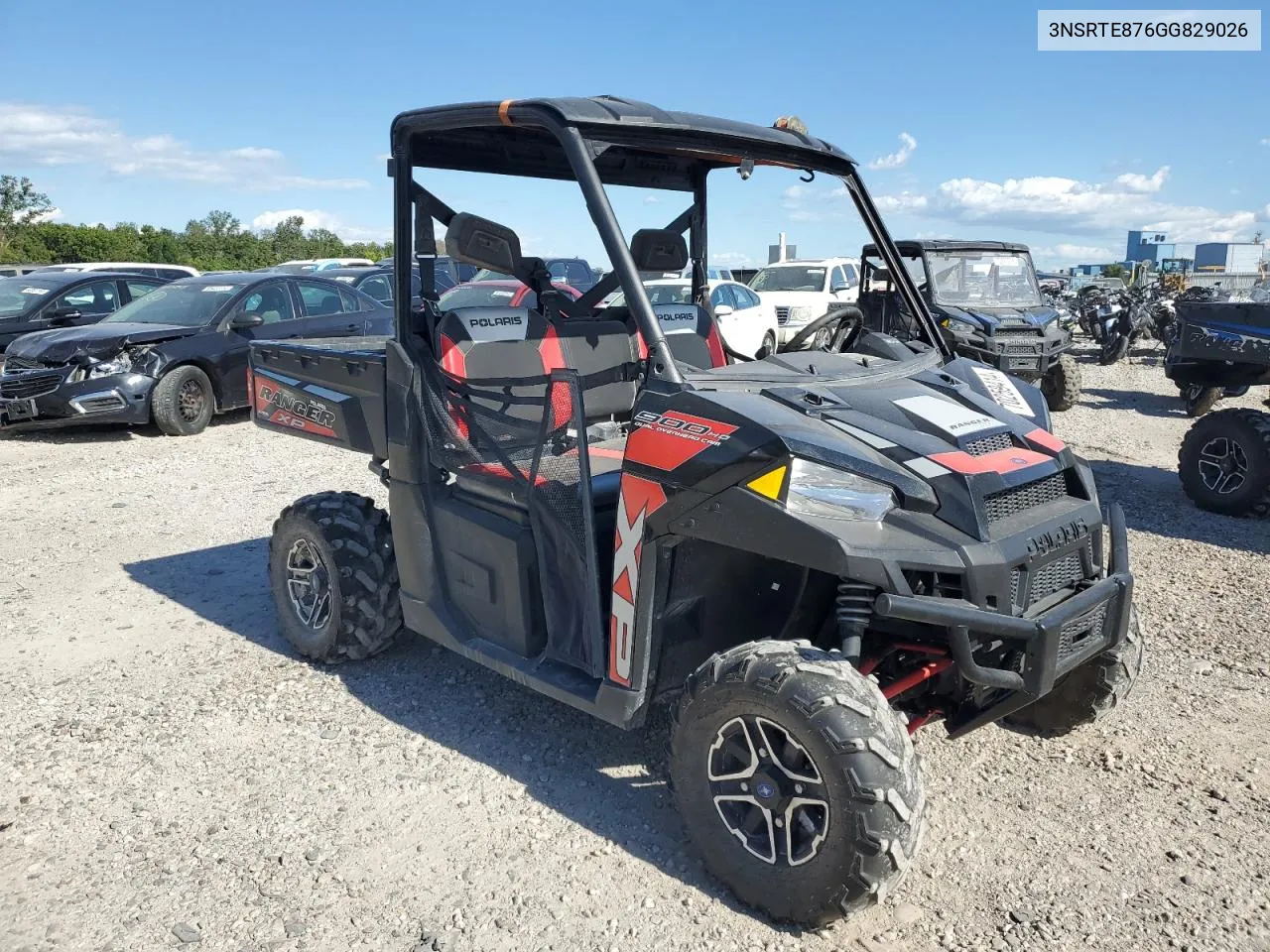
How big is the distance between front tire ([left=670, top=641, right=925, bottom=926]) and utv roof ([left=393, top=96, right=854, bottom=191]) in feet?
5.37

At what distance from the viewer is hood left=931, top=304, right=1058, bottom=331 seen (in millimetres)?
11594

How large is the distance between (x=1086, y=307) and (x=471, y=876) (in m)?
20.2

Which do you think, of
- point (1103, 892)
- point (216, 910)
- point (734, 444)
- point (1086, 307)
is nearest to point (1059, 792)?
point (1103, 892)

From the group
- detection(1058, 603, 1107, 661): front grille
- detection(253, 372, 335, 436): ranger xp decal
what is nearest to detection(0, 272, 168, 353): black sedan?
detection(253, 372, 335, 436): ranger xp decal

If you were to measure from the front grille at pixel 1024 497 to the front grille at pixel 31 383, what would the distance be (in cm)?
947

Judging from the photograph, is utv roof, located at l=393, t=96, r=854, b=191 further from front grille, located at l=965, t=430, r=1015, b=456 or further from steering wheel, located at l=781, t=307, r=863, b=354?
front grille, located at l=965, t=430, r=1015, b=456

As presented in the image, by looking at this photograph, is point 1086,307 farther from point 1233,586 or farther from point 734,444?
point 734,444

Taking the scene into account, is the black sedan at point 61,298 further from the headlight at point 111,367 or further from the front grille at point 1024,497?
the front grille at point 1024,497

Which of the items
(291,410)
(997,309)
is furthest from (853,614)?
(997,309)

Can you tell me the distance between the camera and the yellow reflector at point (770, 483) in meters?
2.58

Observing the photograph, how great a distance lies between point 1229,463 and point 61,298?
42.0 feet

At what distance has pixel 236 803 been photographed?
11.0 feet

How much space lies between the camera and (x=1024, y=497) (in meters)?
2.83

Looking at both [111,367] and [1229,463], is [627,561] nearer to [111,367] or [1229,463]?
[1229,463]
